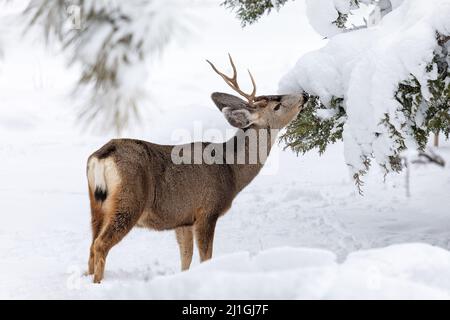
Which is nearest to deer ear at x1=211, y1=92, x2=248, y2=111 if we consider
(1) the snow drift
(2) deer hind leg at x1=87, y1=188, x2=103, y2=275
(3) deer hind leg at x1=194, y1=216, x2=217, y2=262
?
(3) deer hind leg at x1=194, y1=216, x2=217, y2=262

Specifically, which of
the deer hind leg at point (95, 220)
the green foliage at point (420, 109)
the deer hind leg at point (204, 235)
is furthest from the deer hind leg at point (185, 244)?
the green foliage at point (420, 109)

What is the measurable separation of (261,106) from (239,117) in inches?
12.7

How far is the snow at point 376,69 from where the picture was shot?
634cm

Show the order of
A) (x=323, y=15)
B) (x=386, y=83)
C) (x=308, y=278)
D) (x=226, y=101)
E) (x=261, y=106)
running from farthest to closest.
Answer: (x=323, y=15) → (x=261, y=106) → (x=226, y=101) → (x=386, y=83) → (x=308, y=278)

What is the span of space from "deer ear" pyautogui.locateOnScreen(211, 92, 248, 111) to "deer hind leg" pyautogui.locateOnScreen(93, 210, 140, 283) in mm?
1696

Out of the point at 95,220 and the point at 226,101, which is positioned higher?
the point at 226,101

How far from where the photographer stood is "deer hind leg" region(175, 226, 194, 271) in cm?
672

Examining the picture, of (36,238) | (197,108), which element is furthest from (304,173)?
(36,238)

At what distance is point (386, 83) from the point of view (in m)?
6.36

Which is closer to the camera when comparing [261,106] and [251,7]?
[261,106]

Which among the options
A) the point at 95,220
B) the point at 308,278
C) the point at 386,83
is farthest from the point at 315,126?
the point at 308,278

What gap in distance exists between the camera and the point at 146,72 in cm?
566

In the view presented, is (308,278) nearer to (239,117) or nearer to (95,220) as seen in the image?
(95,220)

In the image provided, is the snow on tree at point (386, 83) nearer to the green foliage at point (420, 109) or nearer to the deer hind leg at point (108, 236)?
the green foliage at point (420, 109)
